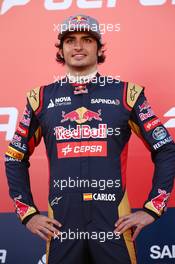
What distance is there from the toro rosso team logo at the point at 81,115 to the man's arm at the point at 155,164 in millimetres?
141

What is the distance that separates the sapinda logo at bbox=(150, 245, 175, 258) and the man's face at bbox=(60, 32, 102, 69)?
100 cm

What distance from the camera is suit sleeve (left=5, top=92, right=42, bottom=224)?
1.74 m

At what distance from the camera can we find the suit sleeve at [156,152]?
168 centimetres

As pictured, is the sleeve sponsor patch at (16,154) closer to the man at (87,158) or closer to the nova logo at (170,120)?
the man at (87,158)

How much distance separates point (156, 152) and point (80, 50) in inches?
19.3

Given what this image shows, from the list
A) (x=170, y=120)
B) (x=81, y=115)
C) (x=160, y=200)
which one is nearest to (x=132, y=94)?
(x=81, y=115)

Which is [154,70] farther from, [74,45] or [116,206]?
[116,206]

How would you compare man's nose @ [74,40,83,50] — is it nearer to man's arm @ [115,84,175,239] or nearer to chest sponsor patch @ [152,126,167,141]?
man's arm @ [115,84,175,239]

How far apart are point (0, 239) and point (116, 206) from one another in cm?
93

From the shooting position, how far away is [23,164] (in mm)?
1821

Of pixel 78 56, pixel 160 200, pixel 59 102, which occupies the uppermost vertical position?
pixel 78 56

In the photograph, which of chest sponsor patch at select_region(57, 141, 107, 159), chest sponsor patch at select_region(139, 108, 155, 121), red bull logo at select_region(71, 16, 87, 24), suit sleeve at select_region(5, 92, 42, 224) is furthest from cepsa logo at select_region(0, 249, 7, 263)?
red bull logo at select_region(71, 16, 87, 24)

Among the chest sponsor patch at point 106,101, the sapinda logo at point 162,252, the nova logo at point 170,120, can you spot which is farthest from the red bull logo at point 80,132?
the sapinda logo at point 162,252

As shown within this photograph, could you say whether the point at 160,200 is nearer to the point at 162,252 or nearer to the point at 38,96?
the point at 38,96
